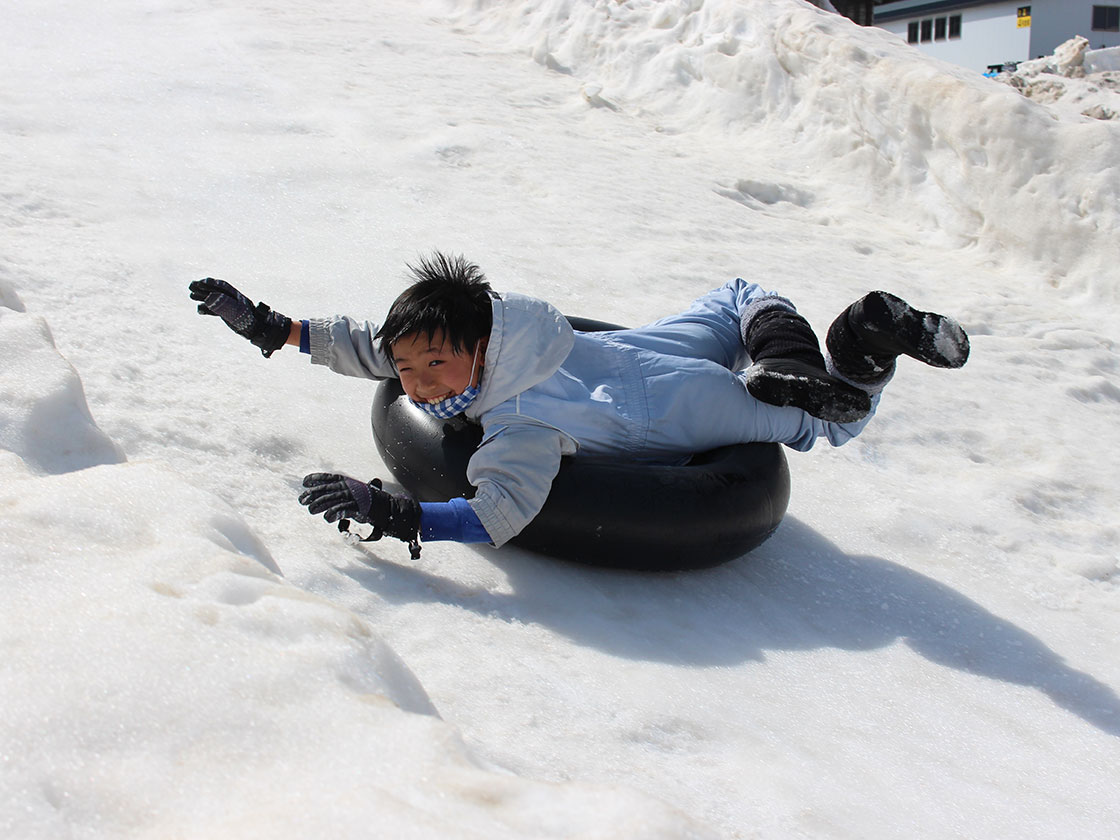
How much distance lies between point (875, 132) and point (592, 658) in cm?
558

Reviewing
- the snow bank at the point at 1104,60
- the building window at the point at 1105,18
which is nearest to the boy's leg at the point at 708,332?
the snow bank at the point at 1104,60

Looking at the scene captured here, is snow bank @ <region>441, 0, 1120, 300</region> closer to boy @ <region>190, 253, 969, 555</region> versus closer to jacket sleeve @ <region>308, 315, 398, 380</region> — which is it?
boy @ <region>190, 253, 969, 555</region>

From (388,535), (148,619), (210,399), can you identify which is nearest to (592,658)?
(388,535)

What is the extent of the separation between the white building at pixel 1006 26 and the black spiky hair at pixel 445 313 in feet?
90.0

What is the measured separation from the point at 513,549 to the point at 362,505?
1.62ft

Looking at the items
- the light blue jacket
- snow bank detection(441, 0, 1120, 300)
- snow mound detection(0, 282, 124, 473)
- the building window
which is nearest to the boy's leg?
the light blue jacket

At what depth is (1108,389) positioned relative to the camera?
15.6ft

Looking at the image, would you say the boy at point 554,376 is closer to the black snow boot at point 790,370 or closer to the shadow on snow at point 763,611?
the black snow boot at point 790,370

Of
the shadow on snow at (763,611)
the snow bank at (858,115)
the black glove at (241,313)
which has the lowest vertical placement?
the shadow on snow at (763,611)

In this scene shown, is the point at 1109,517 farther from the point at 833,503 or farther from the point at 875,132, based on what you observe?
the point at 875,132

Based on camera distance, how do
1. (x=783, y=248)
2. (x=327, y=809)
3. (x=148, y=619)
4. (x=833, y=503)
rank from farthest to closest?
1. (x=783, y=248)
2. (x=833, y=503)
3. (x=148, y=619)
4. (x=327, y=809)

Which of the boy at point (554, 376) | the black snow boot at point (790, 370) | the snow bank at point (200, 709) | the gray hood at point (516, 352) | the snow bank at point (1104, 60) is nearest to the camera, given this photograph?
the snow bank at point (200, 709)

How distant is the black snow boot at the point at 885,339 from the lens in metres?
2.59

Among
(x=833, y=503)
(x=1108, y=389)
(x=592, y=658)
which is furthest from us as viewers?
(x=1108, y=389)
